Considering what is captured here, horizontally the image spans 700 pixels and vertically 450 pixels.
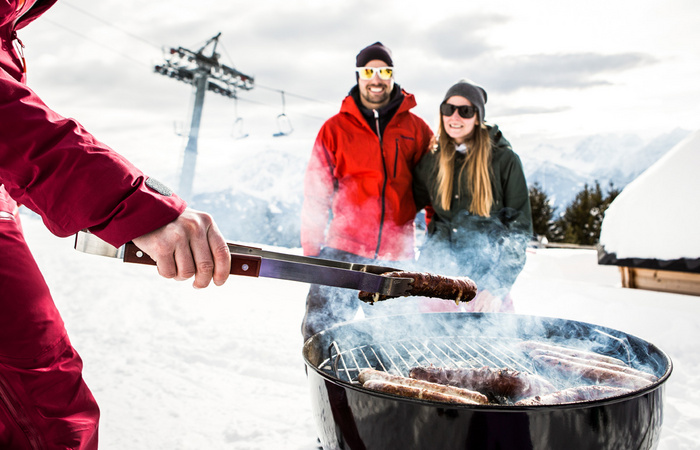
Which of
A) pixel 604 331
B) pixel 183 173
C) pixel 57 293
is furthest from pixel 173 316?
pixel 183 173

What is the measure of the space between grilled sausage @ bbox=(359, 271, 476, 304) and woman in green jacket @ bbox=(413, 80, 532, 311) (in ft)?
4.47

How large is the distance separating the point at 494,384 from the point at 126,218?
1646 millimetres

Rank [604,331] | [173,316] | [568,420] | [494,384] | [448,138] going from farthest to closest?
[173,316]
[448,138]
[604,331]
[494,384]
[568,420]

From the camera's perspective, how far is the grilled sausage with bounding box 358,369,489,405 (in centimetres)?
170

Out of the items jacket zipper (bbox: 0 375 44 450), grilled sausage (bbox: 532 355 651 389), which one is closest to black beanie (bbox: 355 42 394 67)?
Result: grilled sausage (bbox: 532 355 651 389)

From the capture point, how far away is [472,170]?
3.51 meters

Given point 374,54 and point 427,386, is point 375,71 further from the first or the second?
point 427,386

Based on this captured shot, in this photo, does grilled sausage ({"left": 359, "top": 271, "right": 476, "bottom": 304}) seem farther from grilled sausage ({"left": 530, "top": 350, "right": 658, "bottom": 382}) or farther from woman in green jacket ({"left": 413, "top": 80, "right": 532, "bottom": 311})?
woman in green jacket ({"left": 413, "top": 80, "right": 532, "bottom": 311})

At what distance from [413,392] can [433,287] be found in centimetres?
49

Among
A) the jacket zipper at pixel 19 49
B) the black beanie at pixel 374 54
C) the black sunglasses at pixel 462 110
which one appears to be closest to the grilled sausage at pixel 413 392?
the jacket zipper at pixel 19 49

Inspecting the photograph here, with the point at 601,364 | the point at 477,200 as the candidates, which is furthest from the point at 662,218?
the point at 601,364

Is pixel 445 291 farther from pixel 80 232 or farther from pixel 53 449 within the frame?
pixel 53 449

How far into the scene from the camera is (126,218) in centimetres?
118

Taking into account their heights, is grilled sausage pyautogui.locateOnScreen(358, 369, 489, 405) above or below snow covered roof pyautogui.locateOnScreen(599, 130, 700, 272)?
below
